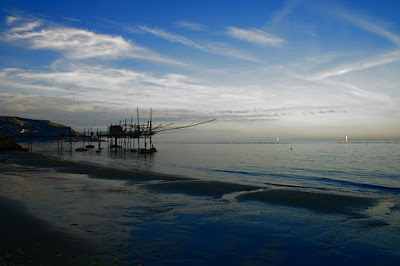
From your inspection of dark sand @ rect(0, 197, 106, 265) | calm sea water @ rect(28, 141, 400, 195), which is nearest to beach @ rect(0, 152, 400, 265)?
A: dark sand @ rect(0, 197, 106, 265)

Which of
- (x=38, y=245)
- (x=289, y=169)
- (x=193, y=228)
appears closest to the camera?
(x=38, y=245)

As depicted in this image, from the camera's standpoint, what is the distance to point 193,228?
8438 mm

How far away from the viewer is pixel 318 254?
6.57 metres

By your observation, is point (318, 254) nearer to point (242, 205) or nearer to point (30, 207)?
point (242, 205)

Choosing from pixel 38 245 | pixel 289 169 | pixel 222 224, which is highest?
pixel 38 245

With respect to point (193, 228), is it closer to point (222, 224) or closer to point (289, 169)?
point (222, 224)

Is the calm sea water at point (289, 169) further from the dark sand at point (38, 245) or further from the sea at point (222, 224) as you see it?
the dark sand at point (38, 245)

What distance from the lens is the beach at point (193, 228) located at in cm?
616

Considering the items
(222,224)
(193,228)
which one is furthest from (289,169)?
(193,228)

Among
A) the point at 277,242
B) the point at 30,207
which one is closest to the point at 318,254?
the point at 277,242

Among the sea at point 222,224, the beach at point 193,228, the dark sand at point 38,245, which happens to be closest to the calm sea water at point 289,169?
the sea at point 222,224

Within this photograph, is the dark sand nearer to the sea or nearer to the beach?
the beach

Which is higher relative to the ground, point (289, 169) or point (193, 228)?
point (193, 228)

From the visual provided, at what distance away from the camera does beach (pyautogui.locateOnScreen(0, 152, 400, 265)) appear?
20.2ft
